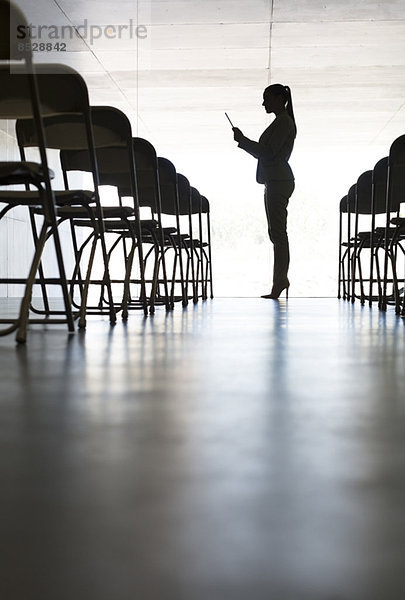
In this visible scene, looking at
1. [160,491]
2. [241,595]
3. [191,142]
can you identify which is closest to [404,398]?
[160,491]

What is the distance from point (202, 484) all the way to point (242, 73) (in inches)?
290

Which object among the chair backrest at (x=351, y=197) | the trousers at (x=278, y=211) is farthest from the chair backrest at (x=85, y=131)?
the chair backrest at (x=351, y=197)

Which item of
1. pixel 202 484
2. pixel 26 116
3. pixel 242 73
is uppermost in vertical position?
pixel 242 73

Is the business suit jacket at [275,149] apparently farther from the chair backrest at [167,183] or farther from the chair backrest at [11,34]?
the chair backrest at [11,34]

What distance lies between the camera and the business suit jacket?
5.25 metres

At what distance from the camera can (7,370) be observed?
4.50 ft

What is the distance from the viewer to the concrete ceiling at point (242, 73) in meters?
6.30

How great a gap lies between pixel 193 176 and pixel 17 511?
32.4 feet

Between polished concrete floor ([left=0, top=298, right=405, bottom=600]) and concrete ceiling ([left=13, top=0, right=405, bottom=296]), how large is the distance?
5580mm

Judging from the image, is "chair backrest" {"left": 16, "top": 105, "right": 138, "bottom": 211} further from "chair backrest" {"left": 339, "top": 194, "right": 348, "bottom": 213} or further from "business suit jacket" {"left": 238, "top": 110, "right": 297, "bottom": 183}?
"chair backrest" {"left": 339, "top": 194, "right": 348, "bottom": 213}

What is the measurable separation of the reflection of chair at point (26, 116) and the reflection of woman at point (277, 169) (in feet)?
9.69

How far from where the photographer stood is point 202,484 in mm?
592

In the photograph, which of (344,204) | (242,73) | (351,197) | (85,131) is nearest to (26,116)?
(85,131)

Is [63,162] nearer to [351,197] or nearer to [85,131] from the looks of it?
[85,131]
